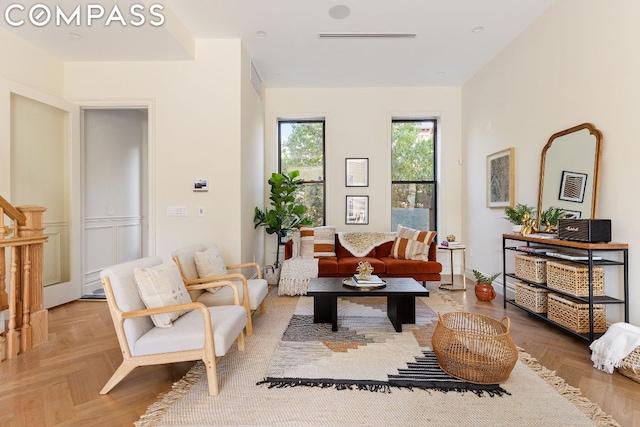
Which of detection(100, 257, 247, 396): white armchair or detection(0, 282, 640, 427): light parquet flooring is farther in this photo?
detection(100, 257, 247, 396): white armchair

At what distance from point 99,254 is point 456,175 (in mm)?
5864

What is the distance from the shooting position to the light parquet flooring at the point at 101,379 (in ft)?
6.21

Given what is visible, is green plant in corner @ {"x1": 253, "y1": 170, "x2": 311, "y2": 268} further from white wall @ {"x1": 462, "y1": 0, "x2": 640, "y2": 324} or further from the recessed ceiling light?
white wall @ {"x1": 462, "y1": 0, "x2": 640, "y2": 324}

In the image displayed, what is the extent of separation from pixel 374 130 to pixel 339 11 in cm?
248

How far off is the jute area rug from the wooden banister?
1601mm

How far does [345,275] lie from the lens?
14.9ft

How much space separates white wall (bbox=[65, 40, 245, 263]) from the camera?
418 centimetres

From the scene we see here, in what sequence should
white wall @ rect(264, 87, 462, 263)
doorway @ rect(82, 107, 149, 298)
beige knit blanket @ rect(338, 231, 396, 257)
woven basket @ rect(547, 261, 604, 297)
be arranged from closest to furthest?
woven basket @ rect(547, 261, 604, 297) → doorway @ rect(82, 107, 149, 298) → beige knit blanket @ rect(338, 231, 396, 257) → white wall @ rect(264, 87, 462, 263)

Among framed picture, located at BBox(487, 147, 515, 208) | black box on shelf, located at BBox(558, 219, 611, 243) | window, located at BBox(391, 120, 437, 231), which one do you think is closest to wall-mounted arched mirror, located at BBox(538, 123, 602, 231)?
black box on shelf, located at BBox(558, 219, 611, 243)

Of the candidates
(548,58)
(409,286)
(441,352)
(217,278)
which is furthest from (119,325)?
(548,58)

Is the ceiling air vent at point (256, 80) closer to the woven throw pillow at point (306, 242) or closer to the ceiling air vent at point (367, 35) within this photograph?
the ceiling air vent at point (367, 35)

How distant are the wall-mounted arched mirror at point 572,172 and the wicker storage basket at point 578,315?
2.61 feet

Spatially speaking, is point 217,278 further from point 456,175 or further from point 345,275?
point 456,175

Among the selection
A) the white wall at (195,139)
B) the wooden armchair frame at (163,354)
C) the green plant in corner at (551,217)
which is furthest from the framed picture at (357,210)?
the wooden armchair frame at (163,354)
